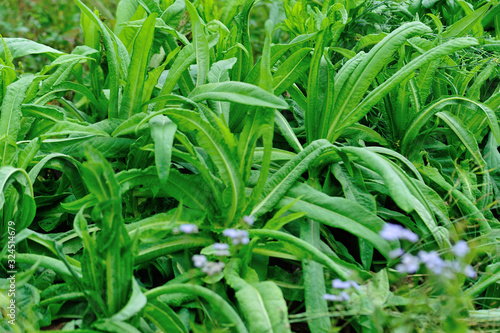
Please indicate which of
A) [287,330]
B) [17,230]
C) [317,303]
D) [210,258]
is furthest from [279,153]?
[17,230]

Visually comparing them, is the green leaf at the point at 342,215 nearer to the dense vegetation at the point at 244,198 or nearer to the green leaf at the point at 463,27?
the dense vegetation at the point at 244,198

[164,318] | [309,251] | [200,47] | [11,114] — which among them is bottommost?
[164,318]

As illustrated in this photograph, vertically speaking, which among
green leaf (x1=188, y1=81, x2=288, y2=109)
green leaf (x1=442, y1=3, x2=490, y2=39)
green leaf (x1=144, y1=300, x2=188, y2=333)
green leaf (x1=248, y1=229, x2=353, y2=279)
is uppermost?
green leaf (x1=442, y1=3, x2=490, y2=39)

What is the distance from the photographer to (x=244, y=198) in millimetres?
1294

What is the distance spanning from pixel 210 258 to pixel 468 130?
1.11 metres

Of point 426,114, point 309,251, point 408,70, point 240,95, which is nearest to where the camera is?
point 309,251

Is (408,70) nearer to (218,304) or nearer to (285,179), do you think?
(285,179)

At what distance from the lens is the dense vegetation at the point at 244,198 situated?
1.04m

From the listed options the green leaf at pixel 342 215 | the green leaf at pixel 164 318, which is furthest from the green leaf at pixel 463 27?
the green leaf at pixel 164 318

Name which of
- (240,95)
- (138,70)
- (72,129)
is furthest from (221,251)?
(138,70)

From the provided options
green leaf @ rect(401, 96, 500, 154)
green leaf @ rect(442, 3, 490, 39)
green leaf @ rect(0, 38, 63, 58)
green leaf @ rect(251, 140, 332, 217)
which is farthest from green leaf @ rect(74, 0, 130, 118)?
green leaf @ rect(442, 3, 490, 39)

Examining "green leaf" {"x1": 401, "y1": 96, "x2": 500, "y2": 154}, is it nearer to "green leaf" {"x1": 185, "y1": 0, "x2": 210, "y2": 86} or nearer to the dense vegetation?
the dense vegetation

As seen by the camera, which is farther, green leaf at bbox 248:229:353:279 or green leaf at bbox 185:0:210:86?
green leaf at bbox 185:0:210:86

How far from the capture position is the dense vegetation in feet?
3.40
